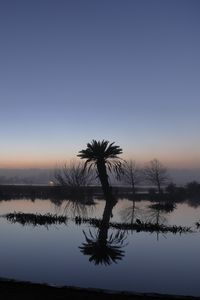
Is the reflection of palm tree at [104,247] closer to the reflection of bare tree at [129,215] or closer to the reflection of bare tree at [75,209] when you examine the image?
the reflection of bare tree at [129,215]

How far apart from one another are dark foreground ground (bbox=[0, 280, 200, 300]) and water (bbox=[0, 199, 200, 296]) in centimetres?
154

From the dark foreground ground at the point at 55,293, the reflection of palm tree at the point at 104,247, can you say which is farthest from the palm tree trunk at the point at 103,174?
the dark foreground ground at the point at 55,293

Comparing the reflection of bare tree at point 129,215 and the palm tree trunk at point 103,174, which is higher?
the palm tree trunk at point 103,174

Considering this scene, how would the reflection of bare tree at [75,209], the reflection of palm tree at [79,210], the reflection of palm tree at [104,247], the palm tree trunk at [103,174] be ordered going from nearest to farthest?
the reflection of palm tree at [104,247] < the reflection of palm tree at [79,210] < the reflection of bare tree at [75,209] < the palm tree trunk at [103,174]

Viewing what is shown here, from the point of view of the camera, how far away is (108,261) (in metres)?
12.9

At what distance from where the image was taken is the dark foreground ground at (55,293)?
8062 mm

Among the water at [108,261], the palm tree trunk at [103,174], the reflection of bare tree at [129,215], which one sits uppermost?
the palm tree trunk at [103,174]

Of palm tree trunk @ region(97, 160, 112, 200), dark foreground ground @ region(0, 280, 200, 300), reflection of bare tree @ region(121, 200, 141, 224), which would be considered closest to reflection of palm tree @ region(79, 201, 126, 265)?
dark foreground ground @ region(0, 280, 200, 300)

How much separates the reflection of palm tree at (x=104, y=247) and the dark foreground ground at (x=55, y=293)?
13.4 feet

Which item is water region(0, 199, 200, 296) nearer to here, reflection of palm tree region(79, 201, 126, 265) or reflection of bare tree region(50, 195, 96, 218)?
reflection of palm tree region(79, 201, 126, 265)

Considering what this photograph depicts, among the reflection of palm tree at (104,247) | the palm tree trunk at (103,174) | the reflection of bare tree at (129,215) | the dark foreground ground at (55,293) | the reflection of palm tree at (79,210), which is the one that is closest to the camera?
the dark foreground ground at (55,293)

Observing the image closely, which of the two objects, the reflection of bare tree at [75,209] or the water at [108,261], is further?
the reflection of bare tree at [75,209]

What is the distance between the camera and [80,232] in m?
19.0

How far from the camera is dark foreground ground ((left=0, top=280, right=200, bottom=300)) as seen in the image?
8062 millimetres
